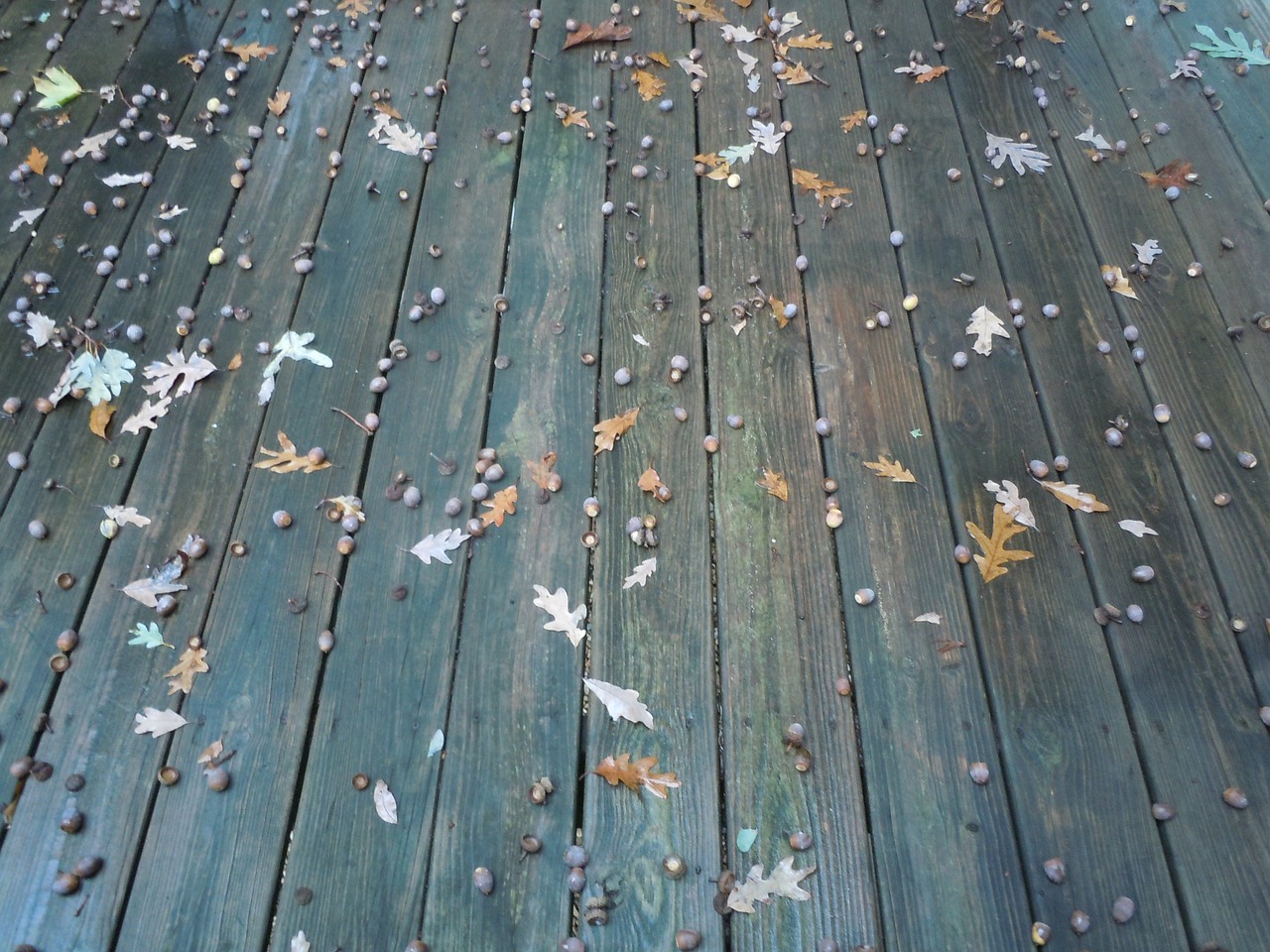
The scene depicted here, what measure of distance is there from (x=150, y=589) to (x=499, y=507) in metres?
0.87

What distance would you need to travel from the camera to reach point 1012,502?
206cm

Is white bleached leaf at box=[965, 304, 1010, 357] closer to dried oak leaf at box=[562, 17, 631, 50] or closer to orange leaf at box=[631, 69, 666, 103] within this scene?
orange leaf at box=[631, 69, 666, 103]

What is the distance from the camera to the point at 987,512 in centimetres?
205

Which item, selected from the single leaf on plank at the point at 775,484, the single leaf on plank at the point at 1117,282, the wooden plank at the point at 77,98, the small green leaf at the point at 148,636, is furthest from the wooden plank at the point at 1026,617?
the wooden plank at the point at 77,98

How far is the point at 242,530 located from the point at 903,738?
1.70 metres

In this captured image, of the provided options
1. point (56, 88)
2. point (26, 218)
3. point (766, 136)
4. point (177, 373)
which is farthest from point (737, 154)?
point (56, 88)

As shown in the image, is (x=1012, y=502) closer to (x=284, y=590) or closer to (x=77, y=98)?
(x=284, y=590)

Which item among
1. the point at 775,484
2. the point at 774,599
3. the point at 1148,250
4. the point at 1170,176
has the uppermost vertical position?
the point at 1170,176

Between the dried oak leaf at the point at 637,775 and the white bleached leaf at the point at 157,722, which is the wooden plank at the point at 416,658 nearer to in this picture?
the dried oak leaf at the point at 637,775

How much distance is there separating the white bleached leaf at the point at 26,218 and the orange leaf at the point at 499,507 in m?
1.88

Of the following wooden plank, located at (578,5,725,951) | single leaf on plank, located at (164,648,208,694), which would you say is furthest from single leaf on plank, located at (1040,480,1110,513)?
single leaf on plank, located at (164,648,208,694)

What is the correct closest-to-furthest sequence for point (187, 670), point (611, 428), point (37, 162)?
point (187, 670) → point (611, 428) → point (37, 162)

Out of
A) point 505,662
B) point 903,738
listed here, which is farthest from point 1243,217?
point 505,662

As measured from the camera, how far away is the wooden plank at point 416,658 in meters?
1.62
